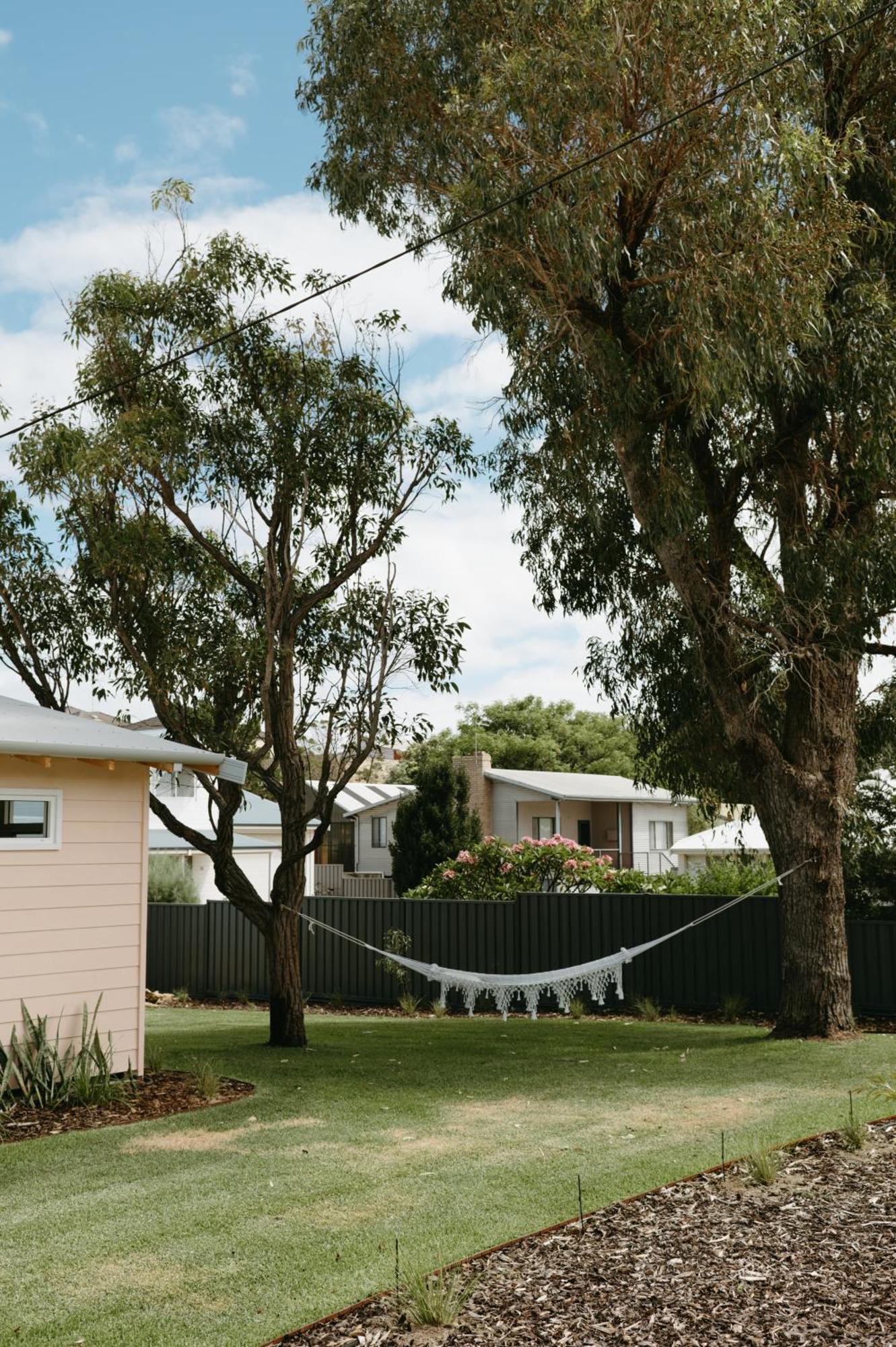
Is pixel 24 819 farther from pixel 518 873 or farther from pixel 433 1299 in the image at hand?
pixel 518 873

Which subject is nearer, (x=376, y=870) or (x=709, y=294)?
(x=709, y=294)

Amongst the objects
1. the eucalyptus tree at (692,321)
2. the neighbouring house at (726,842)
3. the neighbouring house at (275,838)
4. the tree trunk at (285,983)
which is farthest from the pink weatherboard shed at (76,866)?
the neighbouring house at (726,842)

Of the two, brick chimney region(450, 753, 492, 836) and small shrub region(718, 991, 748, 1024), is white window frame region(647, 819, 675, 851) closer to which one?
brick chimney region(450, 753, 492, 836)

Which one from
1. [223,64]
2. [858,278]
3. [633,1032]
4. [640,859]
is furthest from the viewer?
[640,859]

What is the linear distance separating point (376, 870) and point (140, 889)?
79.7 ft

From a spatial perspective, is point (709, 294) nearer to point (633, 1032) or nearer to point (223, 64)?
point (223, 64)

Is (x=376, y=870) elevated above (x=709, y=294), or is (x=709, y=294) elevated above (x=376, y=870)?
(x=709, y=294)

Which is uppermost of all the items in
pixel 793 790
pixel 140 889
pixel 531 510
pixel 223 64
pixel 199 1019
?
pixel 223 64

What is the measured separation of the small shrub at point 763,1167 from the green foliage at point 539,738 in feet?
120

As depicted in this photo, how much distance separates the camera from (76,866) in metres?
7.95

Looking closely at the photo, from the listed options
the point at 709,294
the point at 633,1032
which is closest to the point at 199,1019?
the point at 633,1032

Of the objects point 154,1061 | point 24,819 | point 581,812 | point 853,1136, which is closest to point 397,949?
point 154,1061

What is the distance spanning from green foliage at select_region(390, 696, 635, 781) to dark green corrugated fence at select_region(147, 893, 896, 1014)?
26018 millimetres

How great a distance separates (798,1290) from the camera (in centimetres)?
387
